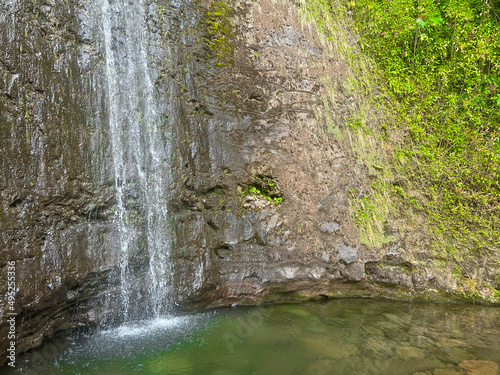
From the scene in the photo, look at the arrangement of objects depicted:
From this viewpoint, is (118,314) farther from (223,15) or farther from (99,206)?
(223,15)

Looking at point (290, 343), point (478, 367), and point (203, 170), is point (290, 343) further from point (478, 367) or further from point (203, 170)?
point (203, 170)

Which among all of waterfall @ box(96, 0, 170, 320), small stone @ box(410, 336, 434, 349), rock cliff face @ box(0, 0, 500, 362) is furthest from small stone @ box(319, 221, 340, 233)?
waterfall @ box(96, 0, 170, 320)

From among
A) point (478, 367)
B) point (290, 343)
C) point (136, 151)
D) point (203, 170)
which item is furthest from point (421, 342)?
point (136, 151)

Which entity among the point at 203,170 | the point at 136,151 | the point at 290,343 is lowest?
the point at 290,343

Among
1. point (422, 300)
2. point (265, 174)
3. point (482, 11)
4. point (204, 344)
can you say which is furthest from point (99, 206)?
point (482, 11)

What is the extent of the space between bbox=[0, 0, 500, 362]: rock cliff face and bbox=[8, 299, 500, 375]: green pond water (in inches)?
15.2

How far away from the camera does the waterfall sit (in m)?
4.36

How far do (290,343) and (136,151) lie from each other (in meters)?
2.90

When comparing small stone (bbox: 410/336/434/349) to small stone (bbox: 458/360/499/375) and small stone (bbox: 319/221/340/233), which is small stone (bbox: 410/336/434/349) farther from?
small stone (bbox: 319/221/340/233)

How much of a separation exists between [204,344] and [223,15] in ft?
15.0

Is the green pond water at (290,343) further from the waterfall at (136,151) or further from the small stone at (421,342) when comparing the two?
the waterfall at (136,151)

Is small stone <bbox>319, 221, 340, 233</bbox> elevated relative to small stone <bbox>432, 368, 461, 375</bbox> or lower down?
elevated

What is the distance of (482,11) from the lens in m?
6.72

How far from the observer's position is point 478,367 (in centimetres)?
345
